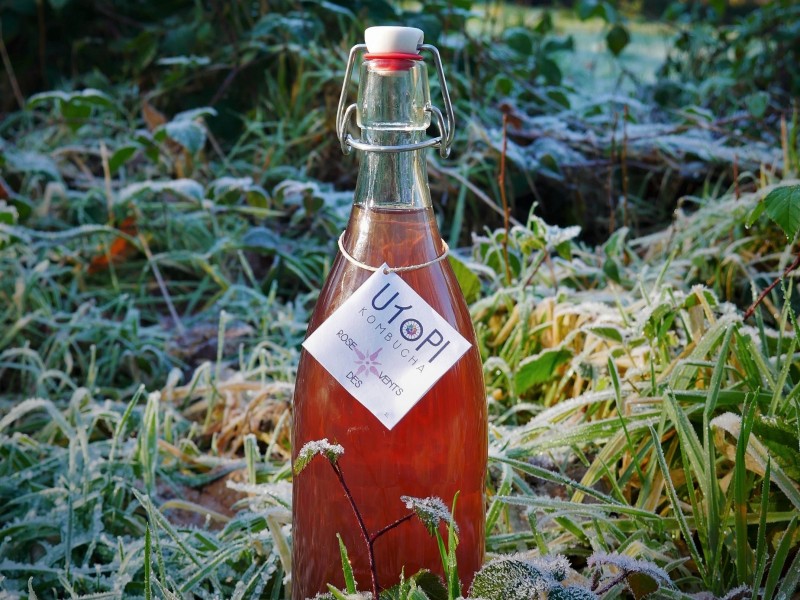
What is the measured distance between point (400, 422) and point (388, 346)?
0.22ft

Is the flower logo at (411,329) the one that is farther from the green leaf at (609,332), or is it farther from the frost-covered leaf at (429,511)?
the green leaf at (609,332)

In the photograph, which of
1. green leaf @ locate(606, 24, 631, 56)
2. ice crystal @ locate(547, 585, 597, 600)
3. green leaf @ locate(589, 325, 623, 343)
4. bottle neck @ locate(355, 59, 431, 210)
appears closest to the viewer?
ice crystal @ locate(547, 585, 597, 600)

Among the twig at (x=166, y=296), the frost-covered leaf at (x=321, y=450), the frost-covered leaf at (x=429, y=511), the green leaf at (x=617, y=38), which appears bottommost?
the twig at (x=166, y=296)

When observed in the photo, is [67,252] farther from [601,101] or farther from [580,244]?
[601,101]

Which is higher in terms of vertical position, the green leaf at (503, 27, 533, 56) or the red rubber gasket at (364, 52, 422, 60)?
the red rubber gasket at (364, 52, 422, 60)

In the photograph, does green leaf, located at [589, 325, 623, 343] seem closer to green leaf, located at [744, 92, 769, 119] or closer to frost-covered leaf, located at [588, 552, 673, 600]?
frost-covered leaf, located at [588, 552, 673, 600]

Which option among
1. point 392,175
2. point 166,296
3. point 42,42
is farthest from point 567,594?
point 42,42

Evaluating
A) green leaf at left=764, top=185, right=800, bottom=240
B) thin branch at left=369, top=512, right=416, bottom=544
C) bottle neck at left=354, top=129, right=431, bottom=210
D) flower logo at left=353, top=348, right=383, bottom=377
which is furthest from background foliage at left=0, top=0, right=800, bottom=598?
bottle neck at left=354, top=129, right=431, bottom=210

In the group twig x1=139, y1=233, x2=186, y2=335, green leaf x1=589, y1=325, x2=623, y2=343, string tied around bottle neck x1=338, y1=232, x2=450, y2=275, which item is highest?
string tied around bottle neck x1=338, y1=232, x2=450, y2=275

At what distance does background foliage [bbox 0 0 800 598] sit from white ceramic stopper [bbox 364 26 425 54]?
1.43ft

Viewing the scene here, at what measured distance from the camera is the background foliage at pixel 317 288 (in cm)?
96

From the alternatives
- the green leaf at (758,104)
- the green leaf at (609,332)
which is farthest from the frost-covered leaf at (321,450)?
the green leaf at (758,104)

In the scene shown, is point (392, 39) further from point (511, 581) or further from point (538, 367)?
point (538, 367)

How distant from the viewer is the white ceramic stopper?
73 centimetres
